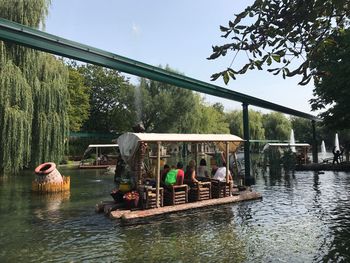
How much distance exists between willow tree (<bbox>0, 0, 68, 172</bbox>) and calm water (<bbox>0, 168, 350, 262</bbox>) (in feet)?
26.5

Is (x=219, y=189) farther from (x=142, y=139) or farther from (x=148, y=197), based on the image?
(x=142, y=139)

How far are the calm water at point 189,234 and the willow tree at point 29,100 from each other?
807cm

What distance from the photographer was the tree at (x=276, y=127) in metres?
87.9

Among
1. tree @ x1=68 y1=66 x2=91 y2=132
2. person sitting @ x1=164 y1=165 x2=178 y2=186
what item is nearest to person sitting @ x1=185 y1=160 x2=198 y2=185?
person sitting @ x1=164 y1=165 x2=178 y2=186

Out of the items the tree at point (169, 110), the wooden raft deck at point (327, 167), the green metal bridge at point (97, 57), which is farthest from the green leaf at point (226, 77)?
the tree at point (169, 110)

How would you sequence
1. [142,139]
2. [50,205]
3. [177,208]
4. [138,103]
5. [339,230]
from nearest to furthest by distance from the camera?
[339,230] < [142,139] < [177,208] < [50,205] < [138,103]

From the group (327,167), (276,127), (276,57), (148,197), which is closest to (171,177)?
(148,197)

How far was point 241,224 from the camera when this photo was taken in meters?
12.2

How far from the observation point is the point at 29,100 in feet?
83.0

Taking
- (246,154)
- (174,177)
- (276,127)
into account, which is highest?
(276,127)

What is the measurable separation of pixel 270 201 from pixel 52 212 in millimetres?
9140

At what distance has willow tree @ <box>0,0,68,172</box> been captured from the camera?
2377cm

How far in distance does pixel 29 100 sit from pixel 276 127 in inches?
2818

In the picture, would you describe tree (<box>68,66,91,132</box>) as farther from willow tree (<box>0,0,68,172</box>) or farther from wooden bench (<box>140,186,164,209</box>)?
wooden bench (<box>140,186,164,209</box>)
